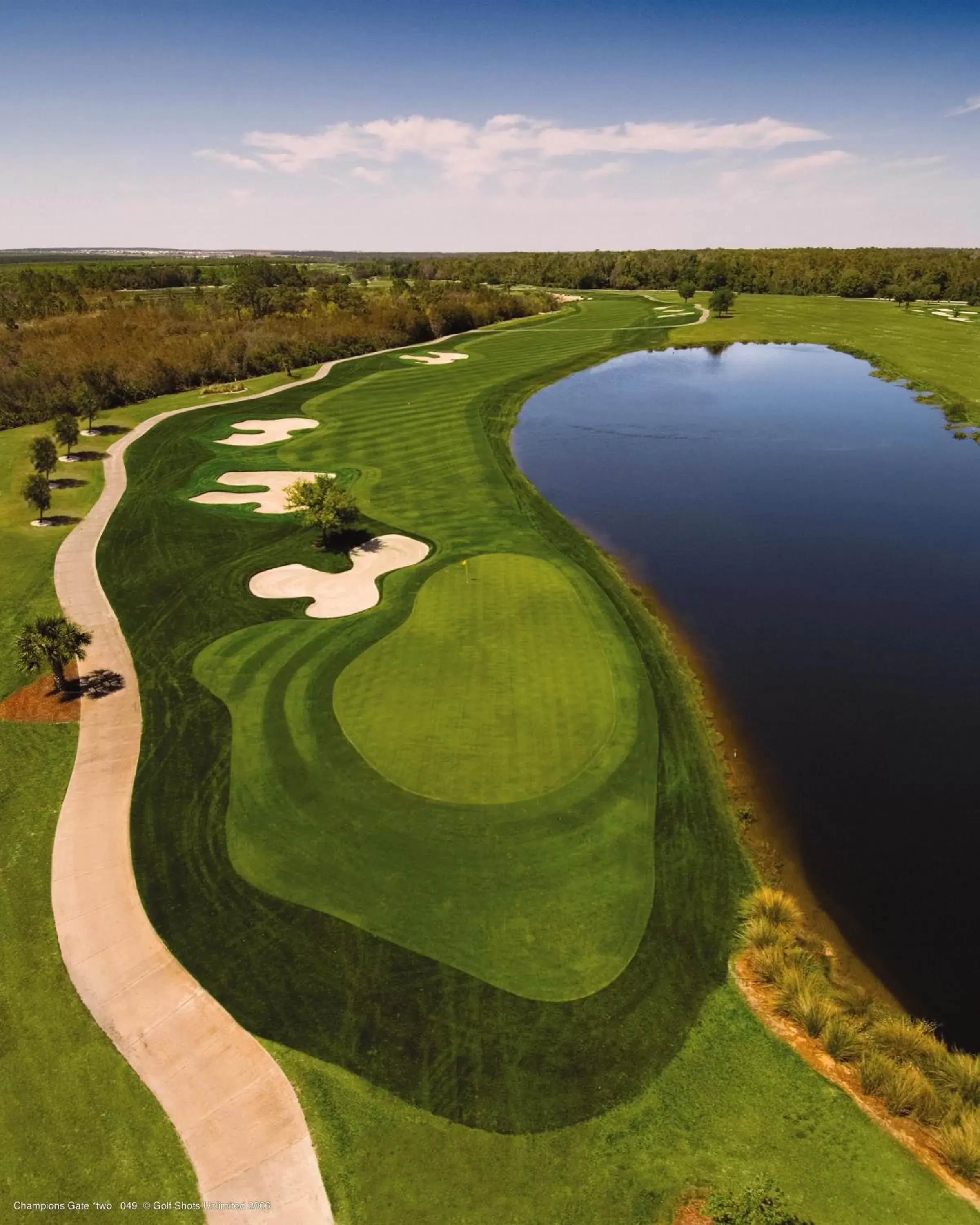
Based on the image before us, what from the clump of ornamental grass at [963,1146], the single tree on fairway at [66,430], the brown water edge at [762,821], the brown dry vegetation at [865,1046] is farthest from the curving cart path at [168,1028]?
the single tree on fairway at [66,430]

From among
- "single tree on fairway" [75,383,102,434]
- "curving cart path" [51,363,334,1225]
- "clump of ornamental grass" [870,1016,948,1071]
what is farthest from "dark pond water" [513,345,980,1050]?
"single tree on fairway" [75,383,102,434]

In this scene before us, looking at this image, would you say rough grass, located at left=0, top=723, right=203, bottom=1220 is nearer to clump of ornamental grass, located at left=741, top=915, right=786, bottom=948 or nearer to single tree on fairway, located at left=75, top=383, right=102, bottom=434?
clump of ornamental grass, located at left=741, top=915, right=786, bottom=948

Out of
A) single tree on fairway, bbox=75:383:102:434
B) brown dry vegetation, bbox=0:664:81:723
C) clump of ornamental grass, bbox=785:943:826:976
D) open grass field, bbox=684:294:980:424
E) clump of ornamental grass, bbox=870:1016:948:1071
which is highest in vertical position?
open grass field, bbox=684:294:980:424

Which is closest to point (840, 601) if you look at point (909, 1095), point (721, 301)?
point (909, 1095)

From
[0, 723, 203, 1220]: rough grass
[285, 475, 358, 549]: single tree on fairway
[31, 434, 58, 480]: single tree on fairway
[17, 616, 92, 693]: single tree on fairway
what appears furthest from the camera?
[31, 434, 58, 480]: single tree on fairway

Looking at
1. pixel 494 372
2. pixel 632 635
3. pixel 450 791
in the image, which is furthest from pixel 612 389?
pixel 450 791

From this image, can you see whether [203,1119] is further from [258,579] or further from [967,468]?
[967,468]

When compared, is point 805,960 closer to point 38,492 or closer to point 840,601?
point 840,601
